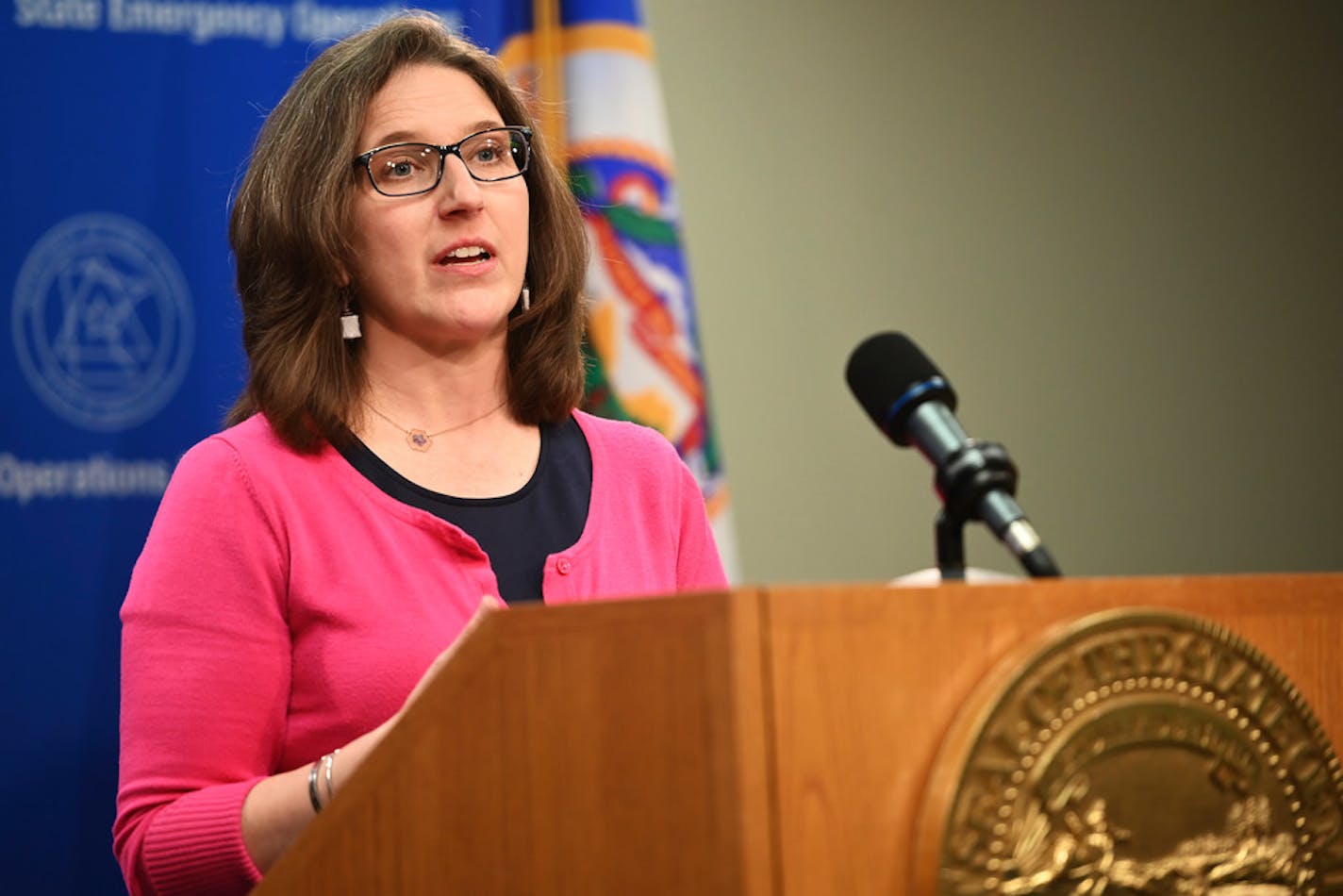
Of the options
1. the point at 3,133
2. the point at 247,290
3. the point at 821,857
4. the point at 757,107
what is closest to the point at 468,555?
the point at 247,290

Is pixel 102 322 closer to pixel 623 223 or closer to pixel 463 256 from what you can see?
pixel 463 256

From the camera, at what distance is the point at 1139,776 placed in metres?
1.08

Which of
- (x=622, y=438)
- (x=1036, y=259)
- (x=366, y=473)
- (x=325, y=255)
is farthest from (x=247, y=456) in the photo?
(x=1036, y=259)

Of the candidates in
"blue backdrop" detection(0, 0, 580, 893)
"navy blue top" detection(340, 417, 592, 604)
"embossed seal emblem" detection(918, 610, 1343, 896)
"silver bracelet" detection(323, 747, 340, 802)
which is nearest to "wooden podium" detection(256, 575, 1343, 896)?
"embossed seal emblem" detection(918, 610, 1343, 896)

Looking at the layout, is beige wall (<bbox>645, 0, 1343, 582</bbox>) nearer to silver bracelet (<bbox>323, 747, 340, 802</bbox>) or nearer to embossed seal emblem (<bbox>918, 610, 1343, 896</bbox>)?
silver bracelet (<bbox>323, 747, 340, 802</bbox>)

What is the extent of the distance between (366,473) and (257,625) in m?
0.23

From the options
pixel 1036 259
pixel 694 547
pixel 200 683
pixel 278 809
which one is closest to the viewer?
pixel 278 809

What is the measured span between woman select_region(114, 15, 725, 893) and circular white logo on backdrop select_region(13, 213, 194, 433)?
325 millimetres

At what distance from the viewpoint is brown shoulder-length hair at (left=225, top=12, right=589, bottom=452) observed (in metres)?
1.85

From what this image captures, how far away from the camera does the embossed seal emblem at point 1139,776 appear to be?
1.03 meters

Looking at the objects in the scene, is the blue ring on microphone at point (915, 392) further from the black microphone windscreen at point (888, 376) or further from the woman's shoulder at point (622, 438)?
the woman's shoulder at point (622, 438)

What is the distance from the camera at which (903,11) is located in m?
3.42

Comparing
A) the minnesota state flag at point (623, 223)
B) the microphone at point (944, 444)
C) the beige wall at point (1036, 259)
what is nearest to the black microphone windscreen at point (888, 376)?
the microphone at point (944, 444)

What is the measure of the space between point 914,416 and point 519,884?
511mm
